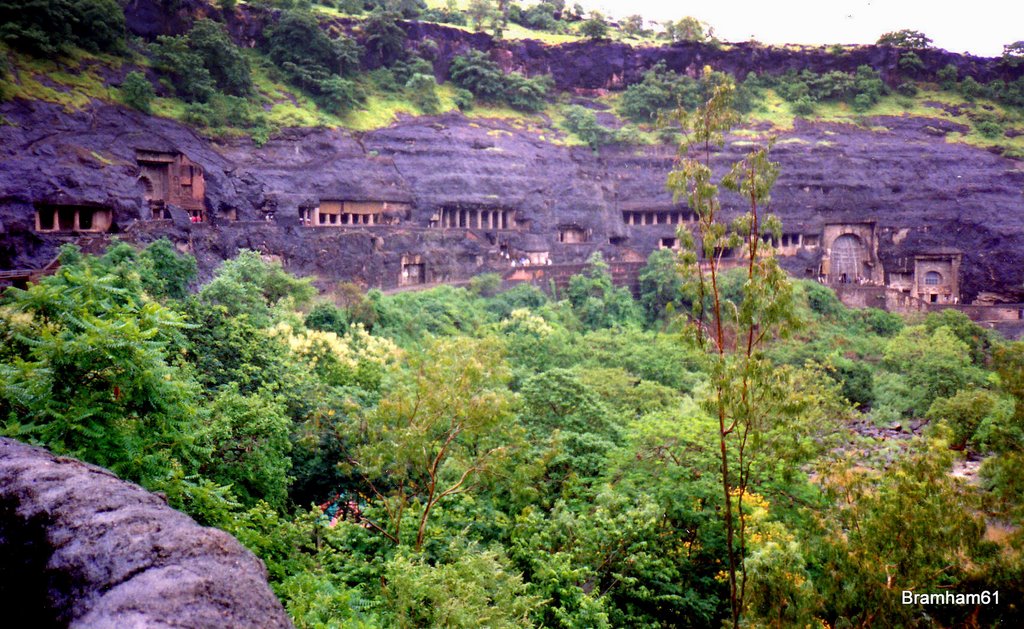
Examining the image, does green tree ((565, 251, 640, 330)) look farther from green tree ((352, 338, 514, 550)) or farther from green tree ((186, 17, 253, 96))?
green tree ((352, 338, 514, 550))

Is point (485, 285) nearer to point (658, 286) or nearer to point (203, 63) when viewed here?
point (658, 286)

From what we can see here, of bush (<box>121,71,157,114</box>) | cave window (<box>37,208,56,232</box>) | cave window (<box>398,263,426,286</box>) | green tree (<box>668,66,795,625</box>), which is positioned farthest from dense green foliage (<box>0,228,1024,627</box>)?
cave window (<box>398,263,426,286</box>)

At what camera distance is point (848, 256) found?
1452 inches

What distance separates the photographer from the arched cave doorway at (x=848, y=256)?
36.6 metres

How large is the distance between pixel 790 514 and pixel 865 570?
440cm

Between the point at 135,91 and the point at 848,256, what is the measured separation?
1345 inches

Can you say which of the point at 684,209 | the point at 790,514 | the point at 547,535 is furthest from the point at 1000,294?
the point at 547,535

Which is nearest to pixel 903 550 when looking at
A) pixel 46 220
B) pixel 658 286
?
pixel 46 220

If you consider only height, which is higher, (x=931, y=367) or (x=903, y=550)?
(x=903, y=550)

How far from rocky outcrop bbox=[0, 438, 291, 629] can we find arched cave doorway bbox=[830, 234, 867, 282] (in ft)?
125

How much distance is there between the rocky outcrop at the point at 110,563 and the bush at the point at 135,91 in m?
24.0

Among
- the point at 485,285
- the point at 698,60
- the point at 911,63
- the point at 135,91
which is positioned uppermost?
the point at 698,60

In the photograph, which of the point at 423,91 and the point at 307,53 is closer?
the point at 307,53

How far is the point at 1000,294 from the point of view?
1344 inches
